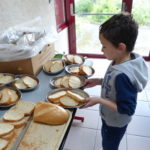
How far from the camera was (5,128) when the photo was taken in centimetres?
68

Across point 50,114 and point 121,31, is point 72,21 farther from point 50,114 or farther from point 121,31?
point 50,114

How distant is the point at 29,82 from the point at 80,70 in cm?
31

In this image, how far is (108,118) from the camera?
0.93 meters

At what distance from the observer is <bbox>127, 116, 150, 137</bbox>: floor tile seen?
1.50m

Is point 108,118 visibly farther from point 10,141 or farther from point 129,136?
point 129,136

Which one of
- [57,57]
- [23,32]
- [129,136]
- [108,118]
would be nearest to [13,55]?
[23,32]

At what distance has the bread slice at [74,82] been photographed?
953mm

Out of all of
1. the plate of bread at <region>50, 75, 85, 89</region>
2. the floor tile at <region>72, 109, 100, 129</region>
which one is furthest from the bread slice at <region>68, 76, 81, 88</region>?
the floor tile at <region>72, 109, 100, 129</region>

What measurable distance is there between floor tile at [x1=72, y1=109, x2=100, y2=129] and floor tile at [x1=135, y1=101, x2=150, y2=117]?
16.0 inches

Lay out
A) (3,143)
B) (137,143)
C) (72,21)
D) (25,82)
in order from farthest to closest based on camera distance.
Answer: (72,21), (137,143), (25,82), (3,143)

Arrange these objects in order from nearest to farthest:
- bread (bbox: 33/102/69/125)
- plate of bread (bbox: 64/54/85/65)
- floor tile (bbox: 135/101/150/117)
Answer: bread (bbox: 33/102/69/125), plate of bread (bbox: 64/54/85/65), floor tile (bbox: 135/101/150/117)

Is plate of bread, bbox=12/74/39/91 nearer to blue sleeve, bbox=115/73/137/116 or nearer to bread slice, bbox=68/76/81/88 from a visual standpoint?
bread slice, bbox=68/76/81/88

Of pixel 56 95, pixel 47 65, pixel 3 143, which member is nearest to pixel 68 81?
pixel 56 95

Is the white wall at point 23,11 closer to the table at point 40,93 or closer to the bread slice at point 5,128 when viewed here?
the table at point 40,93
